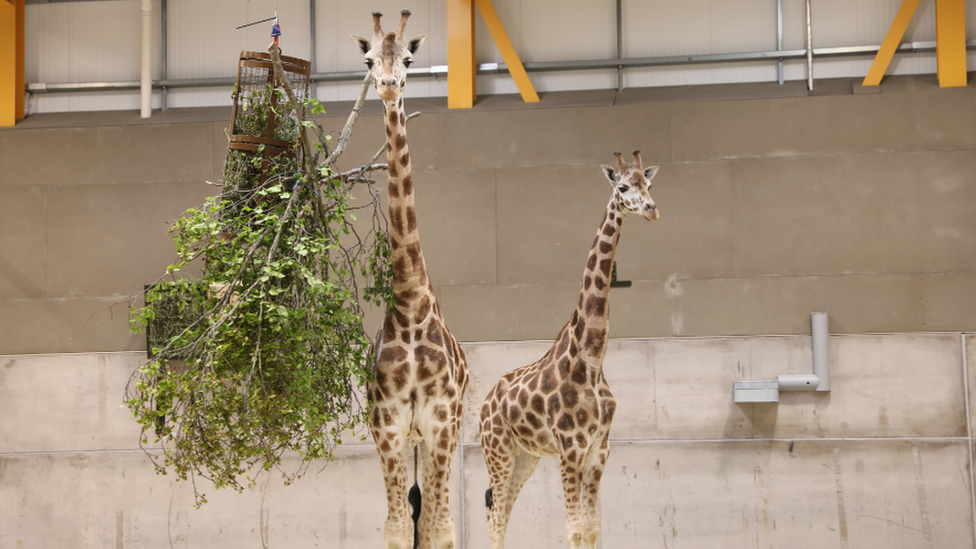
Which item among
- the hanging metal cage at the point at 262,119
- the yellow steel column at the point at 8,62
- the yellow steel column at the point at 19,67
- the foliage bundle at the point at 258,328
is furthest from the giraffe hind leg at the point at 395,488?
the yellow steel column at the point at 19,67

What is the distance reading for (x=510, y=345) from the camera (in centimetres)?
809

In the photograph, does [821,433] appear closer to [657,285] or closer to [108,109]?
[657,285]

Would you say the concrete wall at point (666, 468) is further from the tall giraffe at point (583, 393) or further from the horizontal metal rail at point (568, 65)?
the horizontal metal rail at point (568, 65)

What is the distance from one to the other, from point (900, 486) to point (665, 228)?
327cm

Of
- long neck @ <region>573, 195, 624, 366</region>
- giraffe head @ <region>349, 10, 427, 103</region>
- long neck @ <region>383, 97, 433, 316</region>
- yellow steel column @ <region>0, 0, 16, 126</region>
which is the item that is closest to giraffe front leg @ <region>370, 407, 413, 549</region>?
long neck @ <region>383, 97, 433, 316</region>

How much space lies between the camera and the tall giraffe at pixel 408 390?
4195 mm

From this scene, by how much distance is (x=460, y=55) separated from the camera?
28.0ft

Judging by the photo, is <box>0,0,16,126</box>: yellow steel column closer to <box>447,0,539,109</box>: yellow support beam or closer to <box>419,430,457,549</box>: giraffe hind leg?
<box>447,0,539,109</box>: yellow support beam

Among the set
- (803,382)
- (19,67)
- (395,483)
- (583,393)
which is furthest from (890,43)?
(19,67)

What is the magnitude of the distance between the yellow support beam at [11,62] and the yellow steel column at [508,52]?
17.0 feet

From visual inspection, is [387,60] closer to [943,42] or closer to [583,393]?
[583,393]

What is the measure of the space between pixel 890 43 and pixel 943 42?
1.61 feet

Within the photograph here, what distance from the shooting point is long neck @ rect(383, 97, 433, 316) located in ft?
13.7

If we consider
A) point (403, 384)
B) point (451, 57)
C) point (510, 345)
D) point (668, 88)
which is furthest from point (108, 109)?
point (403, 384)
